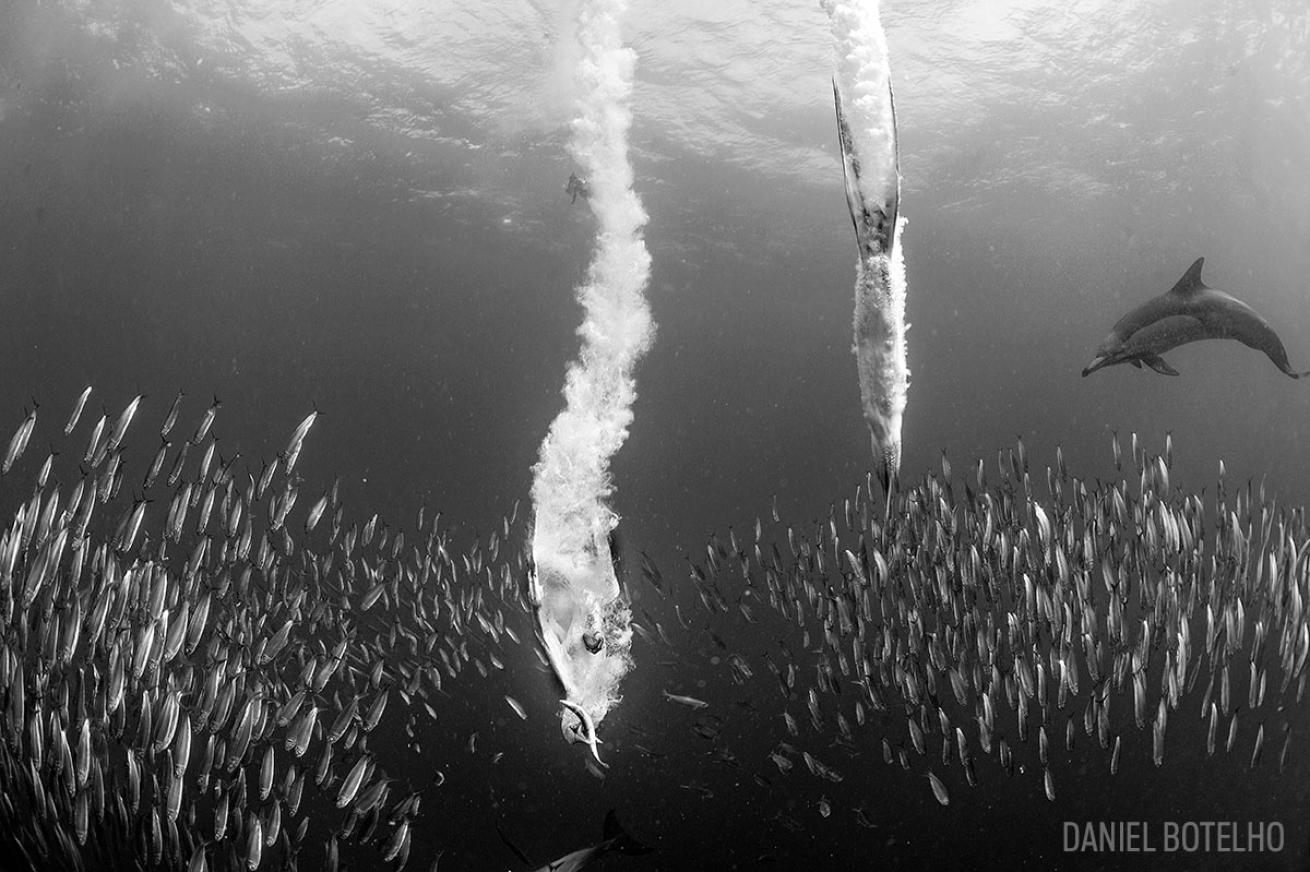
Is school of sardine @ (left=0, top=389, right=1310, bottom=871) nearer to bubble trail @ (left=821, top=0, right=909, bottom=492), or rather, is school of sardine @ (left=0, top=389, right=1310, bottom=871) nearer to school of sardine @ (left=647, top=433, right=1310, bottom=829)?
school of sardine @ (left=647, top=433, right=1310, bottom=829)

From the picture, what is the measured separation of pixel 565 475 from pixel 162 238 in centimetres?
2988

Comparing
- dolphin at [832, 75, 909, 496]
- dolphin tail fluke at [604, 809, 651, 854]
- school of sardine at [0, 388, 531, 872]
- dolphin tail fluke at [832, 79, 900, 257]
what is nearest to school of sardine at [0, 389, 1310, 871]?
school of sardine at [0, 388, 531, 872]

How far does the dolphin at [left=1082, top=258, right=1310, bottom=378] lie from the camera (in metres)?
9.44

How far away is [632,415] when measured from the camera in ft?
76.4

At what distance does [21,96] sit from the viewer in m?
22.6

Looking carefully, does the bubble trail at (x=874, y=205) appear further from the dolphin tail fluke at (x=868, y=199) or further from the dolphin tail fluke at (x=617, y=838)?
the dolphin tail fluke at (x=617, y=838)

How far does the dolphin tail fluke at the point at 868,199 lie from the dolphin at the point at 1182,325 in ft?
20.1

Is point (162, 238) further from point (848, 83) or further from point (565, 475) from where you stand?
point (848, 83)

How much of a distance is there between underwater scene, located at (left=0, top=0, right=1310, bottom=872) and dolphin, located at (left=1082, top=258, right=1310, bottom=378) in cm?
7

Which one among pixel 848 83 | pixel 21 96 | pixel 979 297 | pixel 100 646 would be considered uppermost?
pixel 979 297

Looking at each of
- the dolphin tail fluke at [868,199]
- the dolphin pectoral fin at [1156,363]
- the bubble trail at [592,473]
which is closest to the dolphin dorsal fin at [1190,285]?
the dolphin pectoral fin at [1156,363]

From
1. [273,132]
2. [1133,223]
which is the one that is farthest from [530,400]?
[1133,223]

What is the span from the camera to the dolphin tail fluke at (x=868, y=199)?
13.4 ft

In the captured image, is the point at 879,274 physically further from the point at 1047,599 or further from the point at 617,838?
the point at 617,838
